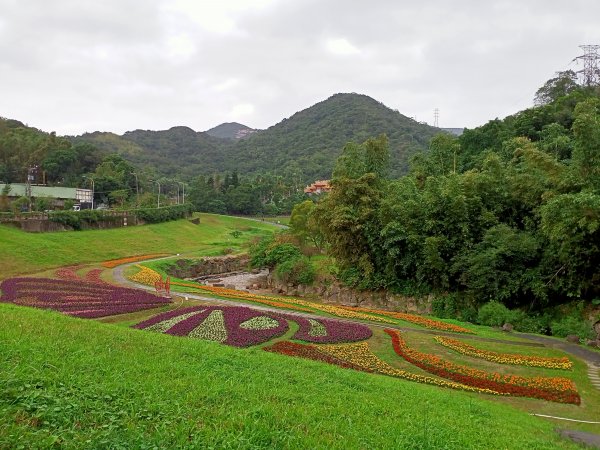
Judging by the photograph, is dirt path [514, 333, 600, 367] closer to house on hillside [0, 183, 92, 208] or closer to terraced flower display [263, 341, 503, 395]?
terraced flower display [263, 341, 503, 395]

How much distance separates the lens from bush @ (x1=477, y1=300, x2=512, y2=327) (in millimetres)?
30372

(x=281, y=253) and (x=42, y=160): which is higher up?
(x=42, y=160)

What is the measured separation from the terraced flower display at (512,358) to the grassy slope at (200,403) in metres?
6.45

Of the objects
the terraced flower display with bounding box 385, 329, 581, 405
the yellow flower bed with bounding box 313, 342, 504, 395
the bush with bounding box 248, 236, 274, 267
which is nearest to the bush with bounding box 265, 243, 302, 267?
the bush with bounding box 248, 236, 274, 267

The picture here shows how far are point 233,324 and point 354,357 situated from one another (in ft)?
24.4

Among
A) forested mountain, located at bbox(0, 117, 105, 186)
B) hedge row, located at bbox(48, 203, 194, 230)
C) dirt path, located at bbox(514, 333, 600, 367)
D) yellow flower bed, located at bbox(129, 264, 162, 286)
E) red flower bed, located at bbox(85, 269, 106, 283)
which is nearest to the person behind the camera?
dirt path, located at bbox(514, 333, 600, 367)

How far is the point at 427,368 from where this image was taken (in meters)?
19.3

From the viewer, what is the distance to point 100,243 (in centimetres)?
5966

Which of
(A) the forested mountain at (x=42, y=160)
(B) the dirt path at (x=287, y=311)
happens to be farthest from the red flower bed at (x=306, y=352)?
(A) the forested mountain at (x=42, y=160)

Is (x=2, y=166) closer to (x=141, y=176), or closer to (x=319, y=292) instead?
(x=141, y=176)

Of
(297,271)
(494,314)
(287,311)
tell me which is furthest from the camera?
(297,271)

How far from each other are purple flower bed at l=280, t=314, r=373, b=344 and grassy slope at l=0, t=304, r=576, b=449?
7506mm

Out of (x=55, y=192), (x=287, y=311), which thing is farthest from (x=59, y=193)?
(x=287, y=311)

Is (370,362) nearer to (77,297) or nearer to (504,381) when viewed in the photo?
(504,381)
